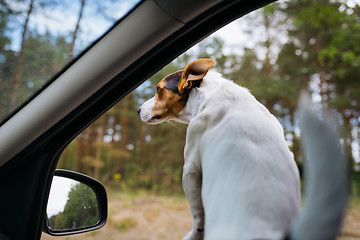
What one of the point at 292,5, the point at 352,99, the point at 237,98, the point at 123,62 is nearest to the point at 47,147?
the point at 123,62

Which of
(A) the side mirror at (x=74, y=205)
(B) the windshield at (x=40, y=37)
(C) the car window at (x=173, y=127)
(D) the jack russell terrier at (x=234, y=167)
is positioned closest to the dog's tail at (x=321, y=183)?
(D) the jack russell terrier at (x=234, y=167)

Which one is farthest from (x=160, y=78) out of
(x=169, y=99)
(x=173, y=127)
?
(x=173, y=127)

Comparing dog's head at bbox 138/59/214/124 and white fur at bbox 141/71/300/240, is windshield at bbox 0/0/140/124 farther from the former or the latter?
white fur at bbox 141/71/300/240

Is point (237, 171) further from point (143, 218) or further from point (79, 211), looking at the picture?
point (143, 218)

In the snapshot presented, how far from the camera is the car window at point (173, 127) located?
6.75 meters

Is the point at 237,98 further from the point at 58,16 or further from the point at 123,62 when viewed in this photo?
the point at 58,16

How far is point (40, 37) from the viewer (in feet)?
4.93

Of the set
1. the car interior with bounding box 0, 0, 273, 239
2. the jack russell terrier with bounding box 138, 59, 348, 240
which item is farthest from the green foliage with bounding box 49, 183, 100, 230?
the jack russell terrier with bounding box 138, 59, 348, 240

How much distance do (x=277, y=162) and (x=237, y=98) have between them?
0.93 ft

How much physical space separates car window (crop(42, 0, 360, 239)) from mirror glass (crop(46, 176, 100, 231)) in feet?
15.2

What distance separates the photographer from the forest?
1.47 metres

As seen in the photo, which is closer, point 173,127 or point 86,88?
point 86,88

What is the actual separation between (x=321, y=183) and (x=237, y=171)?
24 cm

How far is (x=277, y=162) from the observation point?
37.7 inches
